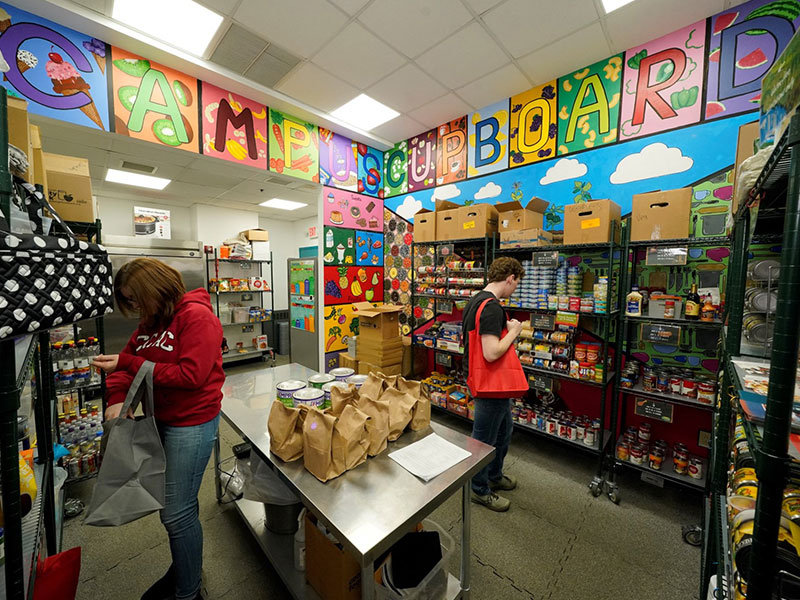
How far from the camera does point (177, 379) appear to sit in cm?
132

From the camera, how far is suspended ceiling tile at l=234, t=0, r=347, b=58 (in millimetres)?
2408

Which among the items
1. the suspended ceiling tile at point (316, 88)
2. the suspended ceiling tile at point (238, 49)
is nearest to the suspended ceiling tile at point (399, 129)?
the suspended ceiling tile at point (316, 88)

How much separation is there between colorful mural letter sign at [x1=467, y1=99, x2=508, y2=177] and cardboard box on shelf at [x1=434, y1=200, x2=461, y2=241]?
27.9 inches

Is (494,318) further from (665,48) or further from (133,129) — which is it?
(133,129)

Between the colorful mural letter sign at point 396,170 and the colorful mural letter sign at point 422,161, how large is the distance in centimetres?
10

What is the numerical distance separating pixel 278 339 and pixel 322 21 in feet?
18.8

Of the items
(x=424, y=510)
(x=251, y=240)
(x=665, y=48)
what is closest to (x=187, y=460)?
(x=424, y=510)

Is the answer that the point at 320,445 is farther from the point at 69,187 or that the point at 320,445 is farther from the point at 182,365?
the point at 69,187

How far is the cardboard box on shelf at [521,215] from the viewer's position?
3041 mm

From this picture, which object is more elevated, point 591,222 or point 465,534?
point 591,222

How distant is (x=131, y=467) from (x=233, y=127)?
3.49 meters

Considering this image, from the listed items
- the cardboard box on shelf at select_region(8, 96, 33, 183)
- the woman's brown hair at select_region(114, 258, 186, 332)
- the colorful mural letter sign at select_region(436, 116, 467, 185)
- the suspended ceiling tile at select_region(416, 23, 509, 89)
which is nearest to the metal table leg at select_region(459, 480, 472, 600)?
the woman's brown hair at select_region(114, 258, 186, 332)

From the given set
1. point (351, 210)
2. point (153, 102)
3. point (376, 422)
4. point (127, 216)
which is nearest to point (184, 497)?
point (376, 422)

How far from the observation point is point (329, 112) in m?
3.94
